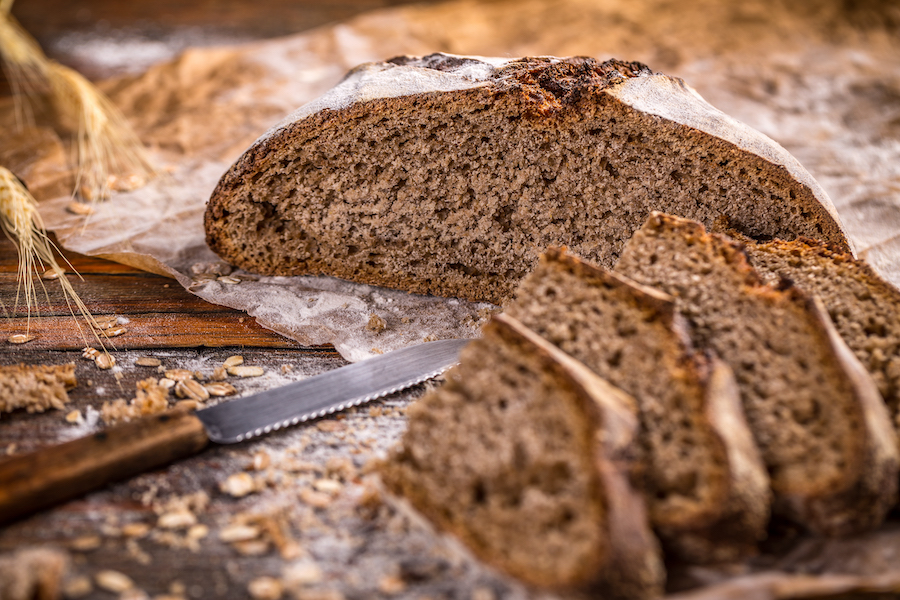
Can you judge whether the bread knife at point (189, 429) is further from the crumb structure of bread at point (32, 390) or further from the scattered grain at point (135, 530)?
the crumb structure of bread at point (32, 390)

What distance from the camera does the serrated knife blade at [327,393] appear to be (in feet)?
7.56

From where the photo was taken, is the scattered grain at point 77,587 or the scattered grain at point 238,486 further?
the scattered grain at point 238,486

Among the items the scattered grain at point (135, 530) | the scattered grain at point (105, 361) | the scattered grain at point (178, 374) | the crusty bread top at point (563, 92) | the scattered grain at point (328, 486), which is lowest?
the scattered grain at point (135, 530)

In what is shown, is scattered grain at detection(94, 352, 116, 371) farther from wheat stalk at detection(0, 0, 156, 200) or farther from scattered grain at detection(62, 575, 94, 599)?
wheat stalk at detection(0, 0, 156, 200)

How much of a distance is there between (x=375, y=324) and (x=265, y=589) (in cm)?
142

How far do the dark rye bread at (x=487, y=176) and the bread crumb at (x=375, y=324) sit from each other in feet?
1.29

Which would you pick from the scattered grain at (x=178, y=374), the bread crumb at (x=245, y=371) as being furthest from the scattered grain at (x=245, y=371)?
the scattered grain at (x=178, y=374)

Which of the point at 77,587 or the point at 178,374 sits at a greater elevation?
the point at 178,374

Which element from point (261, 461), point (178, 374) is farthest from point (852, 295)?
point (178, 374)

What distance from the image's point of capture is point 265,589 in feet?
5.84

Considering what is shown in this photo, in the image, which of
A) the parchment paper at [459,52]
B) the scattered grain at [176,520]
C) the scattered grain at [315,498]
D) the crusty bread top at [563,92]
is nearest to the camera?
the scattered grain at [176,520]

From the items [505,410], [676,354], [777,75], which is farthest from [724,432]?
[777,75]

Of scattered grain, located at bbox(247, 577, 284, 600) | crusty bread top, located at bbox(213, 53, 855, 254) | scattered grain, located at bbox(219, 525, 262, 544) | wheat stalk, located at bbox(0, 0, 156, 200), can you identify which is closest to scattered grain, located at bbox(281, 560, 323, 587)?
scattered grain, located at bbox(247, 577, 284, 600)

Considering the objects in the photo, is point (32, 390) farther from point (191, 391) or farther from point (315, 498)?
point (315, 498)
